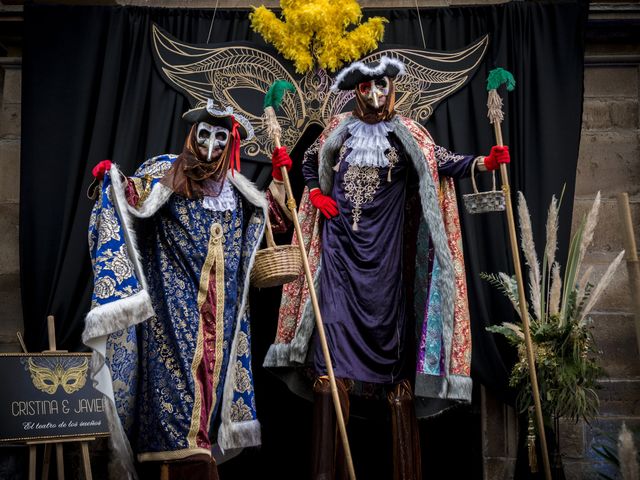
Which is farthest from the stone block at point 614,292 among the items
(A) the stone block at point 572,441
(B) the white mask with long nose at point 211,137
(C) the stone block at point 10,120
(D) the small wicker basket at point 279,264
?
(C) the stone block at point 10,120

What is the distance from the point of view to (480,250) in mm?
5836

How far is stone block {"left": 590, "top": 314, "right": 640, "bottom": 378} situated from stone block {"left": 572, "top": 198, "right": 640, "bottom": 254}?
43 cm

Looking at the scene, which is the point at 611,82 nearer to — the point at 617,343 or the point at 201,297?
the point at 617,343

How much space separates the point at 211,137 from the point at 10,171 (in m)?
1.85

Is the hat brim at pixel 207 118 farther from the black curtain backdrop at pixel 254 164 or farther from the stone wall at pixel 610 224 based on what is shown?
the stone wall at pixel 610 224

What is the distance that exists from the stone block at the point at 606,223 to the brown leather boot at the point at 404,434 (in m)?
1.65

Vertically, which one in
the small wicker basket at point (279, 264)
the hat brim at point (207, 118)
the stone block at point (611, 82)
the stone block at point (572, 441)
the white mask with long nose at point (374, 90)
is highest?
the stone block at point (611, 82)

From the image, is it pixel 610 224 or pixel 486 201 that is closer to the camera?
pixel 486 201

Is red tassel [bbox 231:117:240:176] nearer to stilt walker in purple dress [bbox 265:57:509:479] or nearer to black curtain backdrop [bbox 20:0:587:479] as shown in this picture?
stilt walker in purple dress [bbox 265:57:509:479]

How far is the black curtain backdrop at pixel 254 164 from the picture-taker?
5.76 m

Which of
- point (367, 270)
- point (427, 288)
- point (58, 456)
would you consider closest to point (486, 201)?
point (427, 288)

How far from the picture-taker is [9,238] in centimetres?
611

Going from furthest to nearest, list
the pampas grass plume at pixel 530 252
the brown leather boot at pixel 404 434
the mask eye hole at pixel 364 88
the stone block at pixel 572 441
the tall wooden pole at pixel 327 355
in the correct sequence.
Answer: the stone block at pixel 572 441 < the mask eye hole at pixel 364 88 < the pampas grass plume at pixel 530 252 < the brown leather boot at pixel 404 434 < the tall wooden pole at pixel 327 355

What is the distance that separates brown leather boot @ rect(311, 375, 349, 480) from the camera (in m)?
4.79
